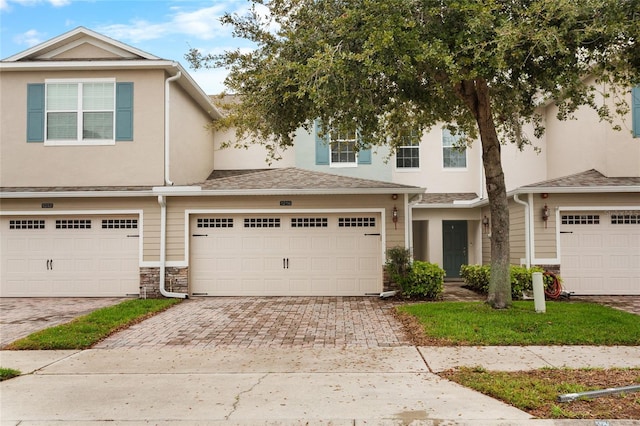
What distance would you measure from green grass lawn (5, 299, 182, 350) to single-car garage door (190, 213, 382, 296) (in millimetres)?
2208

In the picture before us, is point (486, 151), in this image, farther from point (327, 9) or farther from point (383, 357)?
point (383, 357)

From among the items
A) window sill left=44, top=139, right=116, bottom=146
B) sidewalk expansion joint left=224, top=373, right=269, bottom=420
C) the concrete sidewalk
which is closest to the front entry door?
window sill left=44, top=139, right=116, bottom=146

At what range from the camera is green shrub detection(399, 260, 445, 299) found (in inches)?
510

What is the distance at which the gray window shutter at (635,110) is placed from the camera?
14.4m

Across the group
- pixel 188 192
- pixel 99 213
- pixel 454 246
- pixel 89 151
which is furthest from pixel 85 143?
pixel 454 246

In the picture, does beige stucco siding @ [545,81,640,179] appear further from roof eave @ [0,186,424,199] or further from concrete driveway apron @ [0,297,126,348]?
concrete driveway apron @ [0,297,126,348]

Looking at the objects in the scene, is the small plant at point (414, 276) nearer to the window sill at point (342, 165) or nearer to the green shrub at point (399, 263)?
the green shrub at point (399, 263)

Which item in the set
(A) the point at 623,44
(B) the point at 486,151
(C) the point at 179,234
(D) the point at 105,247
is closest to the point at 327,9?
(B) the point at 486,151

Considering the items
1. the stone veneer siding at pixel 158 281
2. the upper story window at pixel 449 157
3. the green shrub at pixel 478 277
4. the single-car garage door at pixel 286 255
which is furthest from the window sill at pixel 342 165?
the stone veneer siding at pixel 158 281

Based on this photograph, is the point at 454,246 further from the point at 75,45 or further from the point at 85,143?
the point at 75,45

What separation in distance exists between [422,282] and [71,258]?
902 cm

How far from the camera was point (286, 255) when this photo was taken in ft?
46.4

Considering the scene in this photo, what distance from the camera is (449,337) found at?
331 inches

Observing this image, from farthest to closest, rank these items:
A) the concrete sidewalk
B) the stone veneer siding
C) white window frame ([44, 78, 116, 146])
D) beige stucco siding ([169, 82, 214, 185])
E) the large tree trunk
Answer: beige stucco siding ([169, 82, 214, 185]) → white window frame ([44, 78, 116, 146]) → the stone veneer siding → the large tree trunk → the concrete sidewalk
